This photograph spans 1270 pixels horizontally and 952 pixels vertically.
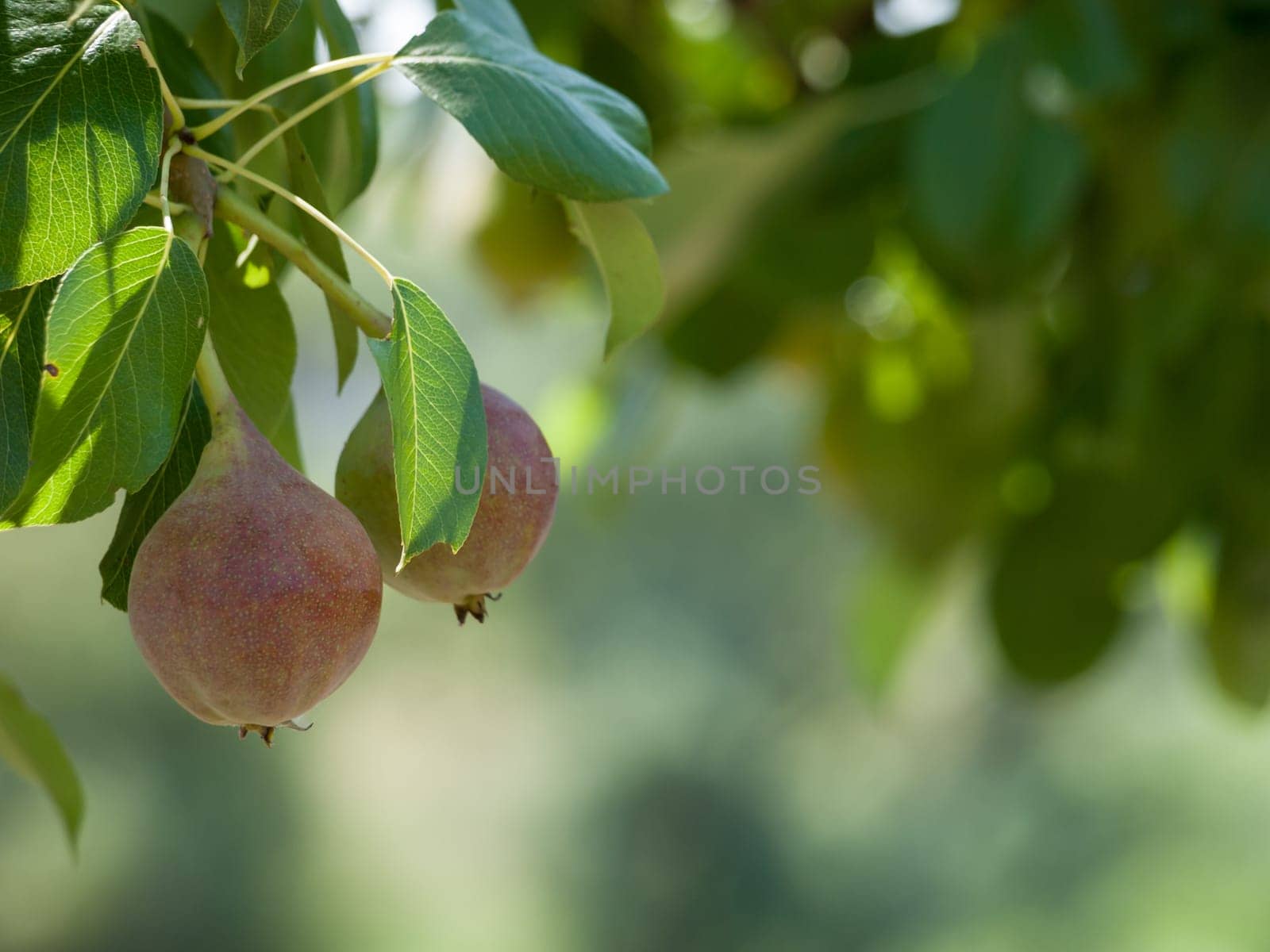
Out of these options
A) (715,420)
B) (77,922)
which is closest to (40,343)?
(77,922)

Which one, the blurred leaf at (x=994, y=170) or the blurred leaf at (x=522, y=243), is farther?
the blurred leaf at (x=522, y=243)

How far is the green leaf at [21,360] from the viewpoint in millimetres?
250

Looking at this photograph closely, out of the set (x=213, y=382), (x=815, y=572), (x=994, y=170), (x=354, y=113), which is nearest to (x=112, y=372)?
(x=213, y=382)

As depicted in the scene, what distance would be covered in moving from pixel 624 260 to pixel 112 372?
0.12 metres

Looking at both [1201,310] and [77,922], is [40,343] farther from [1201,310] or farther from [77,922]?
[77,922]

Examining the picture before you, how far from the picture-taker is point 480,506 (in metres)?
0.27

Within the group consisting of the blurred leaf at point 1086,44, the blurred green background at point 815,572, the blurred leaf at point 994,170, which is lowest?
the blurred green background at point 815,572

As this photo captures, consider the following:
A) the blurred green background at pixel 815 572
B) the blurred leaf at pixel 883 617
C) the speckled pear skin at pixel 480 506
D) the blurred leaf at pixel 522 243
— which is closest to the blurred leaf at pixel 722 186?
the blurred green background at pixel 815 572

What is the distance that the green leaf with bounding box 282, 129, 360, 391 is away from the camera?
0.97 feet

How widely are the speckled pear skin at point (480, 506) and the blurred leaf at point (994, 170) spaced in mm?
508

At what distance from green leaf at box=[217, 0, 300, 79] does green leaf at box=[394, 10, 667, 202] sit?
0.03 metres

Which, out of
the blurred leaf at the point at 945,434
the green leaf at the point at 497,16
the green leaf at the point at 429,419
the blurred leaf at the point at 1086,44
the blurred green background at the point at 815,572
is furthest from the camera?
the blurred leaf at the point at 945,434

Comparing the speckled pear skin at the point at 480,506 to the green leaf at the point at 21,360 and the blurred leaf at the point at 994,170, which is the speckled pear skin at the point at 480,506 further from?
the blurred leaf at the point at 994,170

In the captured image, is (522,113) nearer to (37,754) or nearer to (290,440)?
(290,440)
